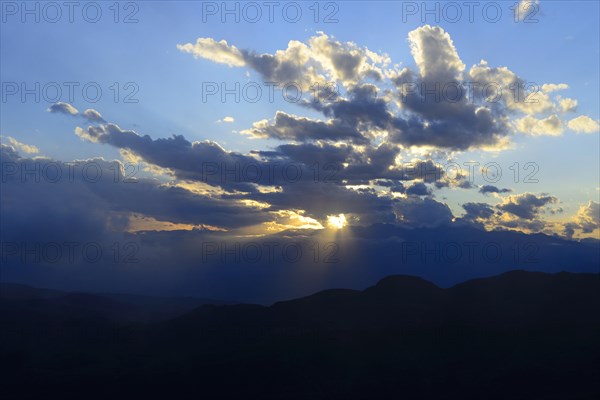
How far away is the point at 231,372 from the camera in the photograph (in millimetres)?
180750

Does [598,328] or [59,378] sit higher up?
[598,328]

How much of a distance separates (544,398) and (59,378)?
537ft

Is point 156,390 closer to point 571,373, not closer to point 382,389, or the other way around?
point 382,389

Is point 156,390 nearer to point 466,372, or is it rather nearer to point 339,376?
point 339,376

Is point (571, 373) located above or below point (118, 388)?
above

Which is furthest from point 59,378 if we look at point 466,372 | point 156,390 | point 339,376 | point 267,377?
point 466,372

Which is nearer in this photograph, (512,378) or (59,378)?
(512,378)

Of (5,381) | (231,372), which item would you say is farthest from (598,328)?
(5,381)

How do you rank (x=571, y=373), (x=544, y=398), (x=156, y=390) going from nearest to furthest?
1. (x=544, y=398)
2. (x=571, y=373)
3. (x=156, y=390)

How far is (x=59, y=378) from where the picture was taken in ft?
620

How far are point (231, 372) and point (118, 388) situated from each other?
38.7m

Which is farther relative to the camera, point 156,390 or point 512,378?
point 156,390

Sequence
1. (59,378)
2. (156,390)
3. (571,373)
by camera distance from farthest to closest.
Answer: (59,378) < (156,390) < (571,373)

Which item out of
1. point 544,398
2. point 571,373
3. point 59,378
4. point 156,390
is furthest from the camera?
point 59,378
